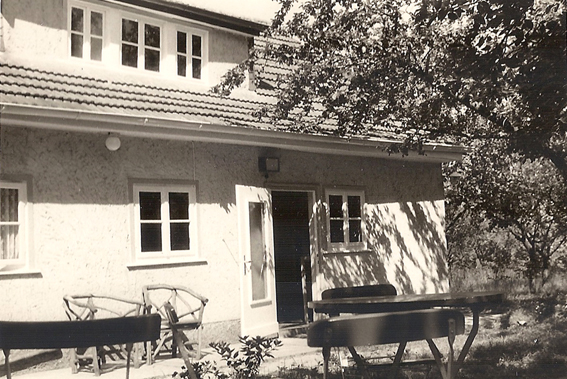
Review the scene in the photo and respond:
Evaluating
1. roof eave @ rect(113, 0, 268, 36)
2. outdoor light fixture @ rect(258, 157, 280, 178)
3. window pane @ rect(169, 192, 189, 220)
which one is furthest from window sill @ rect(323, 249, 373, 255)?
roof eave @ rect(113, 0, 268, 36)

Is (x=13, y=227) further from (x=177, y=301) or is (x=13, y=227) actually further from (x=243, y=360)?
(x=243, y=360)

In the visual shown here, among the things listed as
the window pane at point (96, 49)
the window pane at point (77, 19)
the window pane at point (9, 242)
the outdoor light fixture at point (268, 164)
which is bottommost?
the window pane at point (9, 242)

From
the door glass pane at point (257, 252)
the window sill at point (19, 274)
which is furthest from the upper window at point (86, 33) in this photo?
the window sill at point (19, 274)

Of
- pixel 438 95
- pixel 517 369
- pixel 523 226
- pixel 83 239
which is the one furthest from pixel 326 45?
pixel 523 226

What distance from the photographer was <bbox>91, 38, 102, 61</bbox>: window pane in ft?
27.8

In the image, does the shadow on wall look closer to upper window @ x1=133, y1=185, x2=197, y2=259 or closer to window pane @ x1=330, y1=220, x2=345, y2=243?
window pane @ x1=330, y1=220, x2=345, y2=243

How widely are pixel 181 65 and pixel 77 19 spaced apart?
5.51 feet

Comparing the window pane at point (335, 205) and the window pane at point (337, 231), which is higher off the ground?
the window pane at point (335, 205)

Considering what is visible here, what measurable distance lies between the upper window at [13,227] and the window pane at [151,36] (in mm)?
3443

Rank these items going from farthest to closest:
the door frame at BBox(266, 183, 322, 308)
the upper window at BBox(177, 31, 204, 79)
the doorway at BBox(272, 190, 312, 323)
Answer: the upper window at BBox(177, 31, 204, 79), the doorway at BBox(272, 190, 312, 323), the door frame at BBox(266, 183, 322, 308)

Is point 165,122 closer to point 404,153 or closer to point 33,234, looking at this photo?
point 33,234

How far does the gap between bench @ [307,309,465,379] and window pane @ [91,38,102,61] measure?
5.24 metres

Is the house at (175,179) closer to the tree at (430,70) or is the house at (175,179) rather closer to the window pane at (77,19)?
the window pane at (77,19)

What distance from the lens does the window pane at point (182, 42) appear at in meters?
9.70
